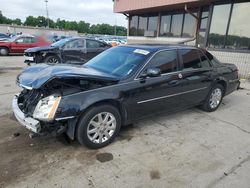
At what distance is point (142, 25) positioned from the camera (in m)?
17.4

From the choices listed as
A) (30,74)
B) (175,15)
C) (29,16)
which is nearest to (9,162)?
(30,74)

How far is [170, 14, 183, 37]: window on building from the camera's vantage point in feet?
45.5

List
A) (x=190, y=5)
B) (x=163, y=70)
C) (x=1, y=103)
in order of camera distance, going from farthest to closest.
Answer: (x=190, y=5), (x=1, y=103), (x=163, y=70)

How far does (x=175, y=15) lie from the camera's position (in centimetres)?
1419

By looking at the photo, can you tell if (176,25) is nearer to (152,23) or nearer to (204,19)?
(204,19)

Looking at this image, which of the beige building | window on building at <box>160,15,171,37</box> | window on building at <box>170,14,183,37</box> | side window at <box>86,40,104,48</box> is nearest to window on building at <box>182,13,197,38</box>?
the beige building

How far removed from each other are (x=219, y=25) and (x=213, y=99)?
674cm

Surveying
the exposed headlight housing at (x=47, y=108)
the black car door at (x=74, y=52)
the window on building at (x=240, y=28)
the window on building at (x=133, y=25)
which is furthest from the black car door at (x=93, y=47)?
the window on building at (x=133, y=25)

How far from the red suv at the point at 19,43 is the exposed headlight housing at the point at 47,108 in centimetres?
1416

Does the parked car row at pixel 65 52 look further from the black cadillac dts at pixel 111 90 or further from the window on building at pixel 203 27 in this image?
the black cadillac dts at pixel 111 90

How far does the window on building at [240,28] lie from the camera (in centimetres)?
939

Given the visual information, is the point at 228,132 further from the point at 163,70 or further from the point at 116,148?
the point at 116,148

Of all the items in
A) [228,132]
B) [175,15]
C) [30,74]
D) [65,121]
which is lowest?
[228,132]

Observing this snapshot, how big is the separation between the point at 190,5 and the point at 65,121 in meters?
11.7
